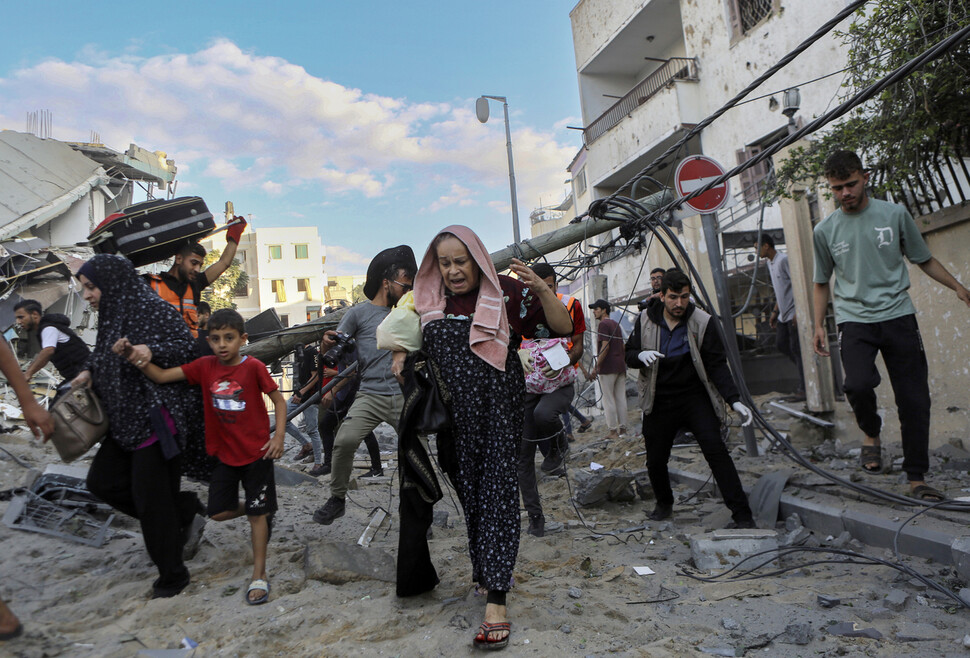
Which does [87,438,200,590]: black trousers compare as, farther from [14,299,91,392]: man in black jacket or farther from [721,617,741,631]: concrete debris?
[14,299,91,392]: man in black jacket

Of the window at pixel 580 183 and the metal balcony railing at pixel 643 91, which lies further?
the window at pixel 580 183

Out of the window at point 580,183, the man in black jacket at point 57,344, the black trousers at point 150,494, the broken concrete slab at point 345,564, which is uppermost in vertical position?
the window at point 580,183

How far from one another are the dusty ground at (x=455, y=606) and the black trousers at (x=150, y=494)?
21 cm

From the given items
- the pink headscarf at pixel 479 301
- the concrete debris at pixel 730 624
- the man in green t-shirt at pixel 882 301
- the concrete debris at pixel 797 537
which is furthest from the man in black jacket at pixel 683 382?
the pink headscarf at pixel 479 301

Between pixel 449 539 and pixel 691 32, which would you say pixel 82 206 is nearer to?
pixel 691 32

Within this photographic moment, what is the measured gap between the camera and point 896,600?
10.3 feet

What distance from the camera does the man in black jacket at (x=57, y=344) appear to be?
6.37m

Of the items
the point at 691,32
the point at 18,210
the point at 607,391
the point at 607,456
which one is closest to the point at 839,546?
the point at 607,456

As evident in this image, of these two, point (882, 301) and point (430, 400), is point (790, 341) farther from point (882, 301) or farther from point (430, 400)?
point (430, 400)

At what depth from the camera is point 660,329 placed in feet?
16.3

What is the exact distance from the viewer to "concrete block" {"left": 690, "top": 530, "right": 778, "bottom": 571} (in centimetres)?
394

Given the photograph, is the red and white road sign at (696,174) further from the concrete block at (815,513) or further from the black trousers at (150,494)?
the black trousers at (150,494)

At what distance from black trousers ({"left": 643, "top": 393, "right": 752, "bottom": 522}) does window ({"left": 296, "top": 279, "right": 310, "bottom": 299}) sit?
161 feet

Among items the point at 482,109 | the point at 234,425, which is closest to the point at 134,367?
the point at 234,425
